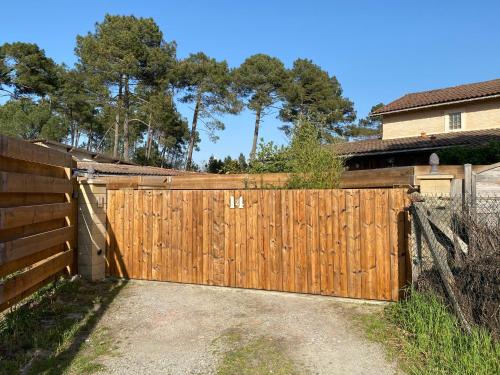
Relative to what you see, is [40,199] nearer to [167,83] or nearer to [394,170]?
[394,170]

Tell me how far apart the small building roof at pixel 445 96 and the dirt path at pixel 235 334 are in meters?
15.1

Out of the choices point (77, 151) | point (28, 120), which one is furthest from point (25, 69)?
point (77, 151)

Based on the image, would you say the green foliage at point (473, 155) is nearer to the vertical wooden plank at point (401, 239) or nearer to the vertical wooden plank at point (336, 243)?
the vertical wooden plank at point (401, 239)

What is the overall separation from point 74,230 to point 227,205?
8.84 ft

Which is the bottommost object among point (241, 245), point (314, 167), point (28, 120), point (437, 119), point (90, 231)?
point (241, 245)

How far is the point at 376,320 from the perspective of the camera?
16.7ft

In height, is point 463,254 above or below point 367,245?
above

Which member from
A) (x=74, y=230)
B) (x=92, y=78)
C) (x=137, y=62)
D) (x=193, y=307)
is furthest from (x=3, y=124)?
(x=193, y=307)

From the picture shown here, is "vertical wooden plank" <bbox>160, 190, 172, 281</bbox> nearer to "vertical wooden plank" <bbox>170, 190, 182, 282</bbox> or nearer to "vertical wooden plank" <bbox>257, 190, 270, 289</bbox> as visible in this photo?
"vertical wooden plank" <bbox>170, 190, 182, 282</bbox>

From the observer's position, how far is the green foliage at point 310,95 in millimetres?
31703

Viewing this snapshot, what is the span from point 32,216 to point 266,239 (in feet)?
11.0

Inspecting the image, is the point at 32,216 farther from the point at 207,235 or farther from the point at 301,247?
the point at 301,247

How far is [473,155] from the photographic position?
1287cm

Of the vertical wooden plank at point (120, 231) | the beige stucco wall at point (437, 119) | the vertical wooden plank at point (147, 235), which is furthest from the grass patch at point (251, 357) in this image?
the beige stucco wall at point (437, 119)
